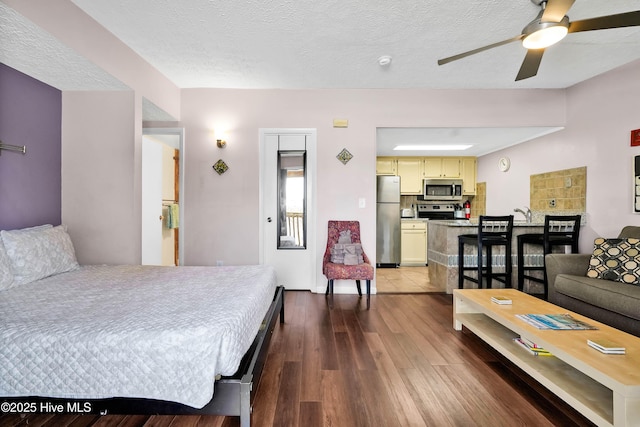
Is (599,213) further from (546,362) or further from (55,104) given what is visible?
(55,104)

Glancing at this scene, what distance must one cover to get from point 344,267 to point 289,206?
116cm

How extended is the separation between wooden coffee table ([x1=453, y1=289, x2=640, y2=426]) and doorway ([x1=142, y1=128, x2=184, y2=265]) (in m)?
3.61

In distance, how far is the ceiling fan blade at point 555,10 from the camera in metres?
1.70

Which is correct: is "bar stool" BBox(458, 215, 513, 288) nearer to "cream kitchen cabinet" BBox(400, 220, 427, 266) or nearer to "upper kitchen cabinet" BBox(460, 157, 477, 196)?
"cream kitchen cabinet" BBox(400, 220, 427, 266)

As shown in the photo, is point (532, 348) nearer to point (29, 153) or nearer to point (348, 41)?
point (348, 41)

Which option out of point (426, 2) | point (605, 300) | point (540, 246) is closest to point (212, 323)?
point (426, 2)

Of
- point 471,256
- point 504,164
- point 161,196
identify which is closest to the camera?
point 471,256

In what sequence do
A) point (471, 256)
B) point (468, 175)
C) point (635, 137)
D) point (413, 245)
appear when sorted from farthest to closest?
point (468, 175), point (413, 245), point (471, 256), point (635, 137)

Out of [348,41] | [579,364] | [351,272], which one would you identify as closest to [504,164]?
[351,272]

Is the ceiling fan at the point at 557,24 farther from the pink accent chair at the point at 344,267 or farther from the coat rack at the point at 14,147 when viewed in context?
the coat rack at the point at 14,147

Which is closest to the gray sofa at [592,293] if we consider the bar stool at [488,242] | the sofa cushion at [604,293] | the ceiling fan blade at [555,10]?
the sofa cushion at [604,293]

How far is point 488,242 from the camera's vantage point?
11.0ft

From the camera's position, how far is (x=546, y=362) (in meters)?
1.72

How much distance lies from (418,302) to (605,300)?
1588mm
